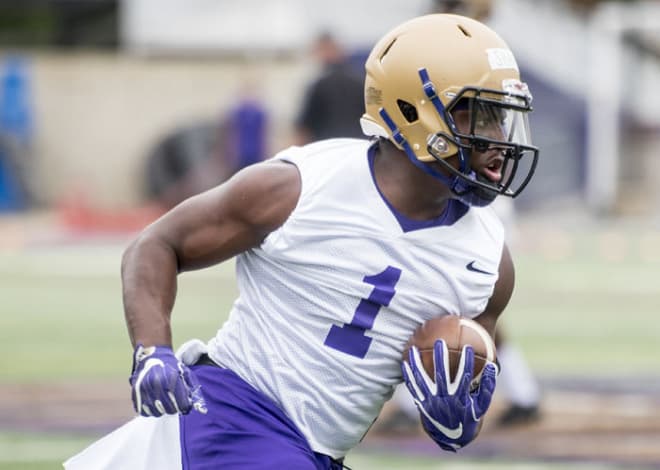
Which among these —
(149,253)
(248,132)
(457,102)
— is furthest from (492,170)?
(248,132)

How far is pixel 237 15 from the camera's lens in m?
25.5

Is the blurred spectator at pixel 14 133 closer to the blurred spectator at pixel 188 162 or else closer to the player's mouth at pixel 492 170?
the blurred spectator at pixel 188 162

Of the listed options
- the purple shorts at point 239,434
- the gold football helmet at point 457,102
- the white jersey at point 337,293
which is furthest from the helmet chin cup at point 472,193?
the purple shorts at point 239,434

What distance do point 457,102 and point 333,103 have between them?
21.0 feet

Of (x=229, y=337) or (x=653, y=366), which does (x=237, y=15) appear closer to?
(x=653, y=366)

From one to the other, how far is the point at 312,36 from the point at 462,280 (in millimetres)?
21248

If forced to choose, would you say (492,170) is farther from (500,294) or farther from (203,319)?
(203,319)

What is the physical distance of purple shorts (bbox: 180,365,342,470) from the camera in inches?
161

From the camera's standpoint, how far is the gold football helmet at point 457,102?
4.14 m

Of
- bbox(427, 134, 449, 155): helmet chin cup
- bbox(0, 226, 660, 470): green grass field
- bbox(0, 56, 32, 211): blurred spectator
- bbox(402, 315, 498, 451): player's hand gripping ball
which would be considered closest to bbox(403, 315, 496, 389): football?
bbox(402, 315, 498, 451): player's hand gripping ball

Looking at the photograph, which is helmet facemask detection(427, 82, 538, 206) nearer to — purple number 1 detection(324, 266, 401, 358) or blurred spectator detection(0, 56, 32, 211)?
purple number 1 detection(324, 266, 401, 358)

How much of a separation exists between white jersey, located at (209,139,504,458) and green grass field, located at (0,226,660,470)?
9.87ft

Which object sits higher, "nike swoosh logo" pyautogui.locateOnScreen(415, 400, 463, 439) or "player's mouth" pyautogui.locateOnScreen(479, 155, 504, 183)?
"player's mouth" pyautogui.locateOnScreen(479, 155, 504, 183)

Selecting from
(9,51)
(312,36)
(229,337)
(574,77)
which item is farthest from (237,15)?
(229,337)
